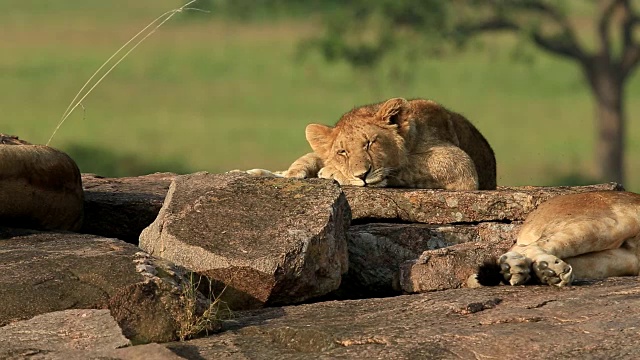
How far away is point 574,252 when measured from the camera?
6.02m

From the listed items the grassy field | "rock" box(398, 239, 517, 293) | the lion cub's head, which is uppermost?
the lion cub's head

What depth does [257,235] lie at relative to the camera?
18.9 feet

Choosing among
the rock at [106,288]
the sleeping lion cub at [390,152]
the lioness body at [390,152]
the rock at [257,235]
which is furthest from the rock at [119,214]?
the rock at [106,288]

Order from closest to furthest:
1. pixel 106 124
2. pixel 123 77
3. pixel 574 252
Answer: pixel 574 252
pixel 106 124
pixel 123 77

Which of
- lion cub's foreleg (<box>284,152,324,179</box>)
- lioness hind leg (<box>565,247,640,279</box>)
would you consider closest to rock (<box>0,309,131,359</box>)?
lioness hind leg (<box>565,247,640,279</box>)

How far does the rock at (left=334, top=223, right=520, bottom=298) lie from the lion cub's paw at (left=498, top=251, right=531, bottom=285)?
0.58 m

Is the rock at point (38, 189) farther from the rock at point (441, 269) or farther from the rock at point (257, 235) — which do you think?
the rock at point (441, 269)

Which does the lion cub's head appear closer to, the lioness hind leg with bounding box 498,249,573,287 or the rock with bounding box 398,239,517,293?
the rock with bounding box 398,239,517,293

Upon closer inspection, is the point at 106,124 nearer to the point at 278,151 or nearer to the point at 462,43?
the point at 278,151

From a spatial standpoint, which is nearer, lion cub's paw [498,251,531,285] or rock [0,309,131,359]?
rock [0,309,131,359]

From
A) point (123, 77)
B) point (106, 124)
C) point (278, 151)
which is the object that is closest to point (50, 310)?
point (278, 151)

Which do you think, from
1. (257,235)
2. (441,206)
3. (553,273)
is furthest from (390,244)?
(553,273)

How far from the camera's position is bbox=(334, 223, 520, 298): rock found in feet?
20.9

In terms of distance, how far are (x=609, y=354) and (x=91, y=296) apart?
79.1 inches
